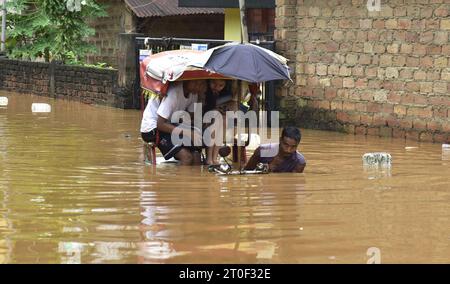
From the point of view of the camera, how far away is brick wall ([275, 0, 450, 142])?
57.7ft

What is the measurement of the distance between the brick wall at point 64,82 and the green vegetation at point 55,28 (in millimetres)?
984

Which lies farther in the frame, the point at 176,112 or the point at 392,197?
the point at 176,112

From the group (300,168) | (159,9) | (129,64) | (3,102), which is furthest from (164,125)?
(159,9)

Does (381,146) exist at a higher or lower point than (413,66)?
lower

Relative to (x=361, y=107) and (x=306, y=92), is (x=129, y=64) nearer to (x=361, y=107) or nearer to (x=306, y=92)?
(x=306, y=92)

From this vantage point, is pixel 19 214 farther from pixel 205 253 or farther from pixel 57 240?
pixel 205 253

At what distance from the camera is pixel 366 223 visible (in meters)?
9.19

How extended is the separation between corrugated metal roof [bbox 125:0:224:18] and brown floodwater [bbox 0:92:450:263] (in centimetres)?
1389

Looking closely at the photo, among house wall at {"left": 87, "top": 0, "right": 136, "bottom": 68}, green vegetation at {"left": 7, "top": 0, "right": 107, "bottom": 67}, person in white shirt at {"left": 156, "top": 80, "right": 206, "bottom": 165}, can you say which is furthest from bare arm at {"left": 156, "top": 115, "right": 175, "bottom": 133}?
house wall at {"left": 87, "top": 0, "right": 136, "bottom": 68}

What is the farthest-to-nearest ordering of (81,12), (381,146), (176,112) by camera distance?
(81,12)
(381,146)
(176,112)

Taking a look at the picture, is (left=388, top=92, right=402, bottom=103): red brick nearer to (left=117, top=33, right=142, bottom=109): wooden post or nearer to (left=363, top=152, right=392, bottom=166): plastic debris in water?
(left=363, top=152, right=392, bottom=166): plastic debris in water

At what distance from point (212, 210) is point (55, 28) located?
68.5ft

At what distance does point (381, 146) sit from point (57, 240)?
9.37 meters
